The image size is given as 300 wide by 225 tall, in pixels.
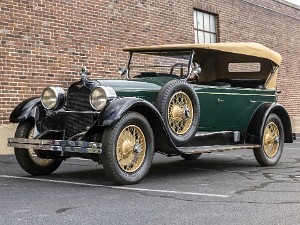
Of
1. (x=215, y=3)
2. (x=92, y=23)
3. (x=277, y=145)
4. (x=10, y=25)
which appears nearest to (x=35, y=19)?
(x=10, y=25)

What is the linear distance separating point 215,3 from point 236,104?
8852 mm

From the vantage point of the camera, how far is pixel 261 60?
319 inches

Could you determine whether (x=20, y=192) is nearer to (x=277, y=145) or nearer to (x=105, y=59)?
(x=277, y=145)

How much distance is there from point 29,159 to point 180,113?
6.28 ft

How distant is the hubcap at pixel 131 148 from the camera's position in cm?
525

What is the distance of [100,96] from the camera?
537 centimetres

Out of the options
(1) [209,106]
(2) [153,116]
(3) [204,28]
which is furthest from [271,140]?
(3) [204,28]

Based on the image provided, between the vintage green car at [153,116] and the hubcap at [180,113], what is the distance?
0.04ft

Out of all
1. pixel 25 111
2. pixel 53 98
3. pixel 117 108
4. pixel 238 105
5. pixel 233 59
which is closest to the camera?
pixel 117 108

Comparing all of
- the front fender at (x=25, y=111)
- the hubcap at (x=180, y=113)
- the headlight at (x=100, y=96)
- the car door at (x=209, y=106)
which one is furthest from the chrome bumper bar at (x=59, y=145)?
the car door at (x=209, y=106)

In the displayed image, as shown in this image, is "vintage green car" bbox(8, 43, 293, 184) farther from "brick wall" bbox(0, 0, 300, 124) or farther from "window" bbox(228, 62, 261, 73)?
"brick wall" bbox(0, 0, 300, 124)

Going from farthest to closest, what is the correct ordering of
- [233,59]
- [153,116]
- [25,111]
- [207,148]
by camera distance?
[233,59], [207,148], [25,111], [153,116]

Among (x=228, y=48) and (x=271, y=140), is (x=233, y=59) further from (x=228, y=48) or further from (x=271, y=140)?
(x=271, y=140)

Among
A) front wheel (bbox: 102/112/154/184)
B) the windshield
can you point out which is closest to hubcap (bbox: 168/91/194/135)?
front wheel (bbox: 102/112/154/184)
